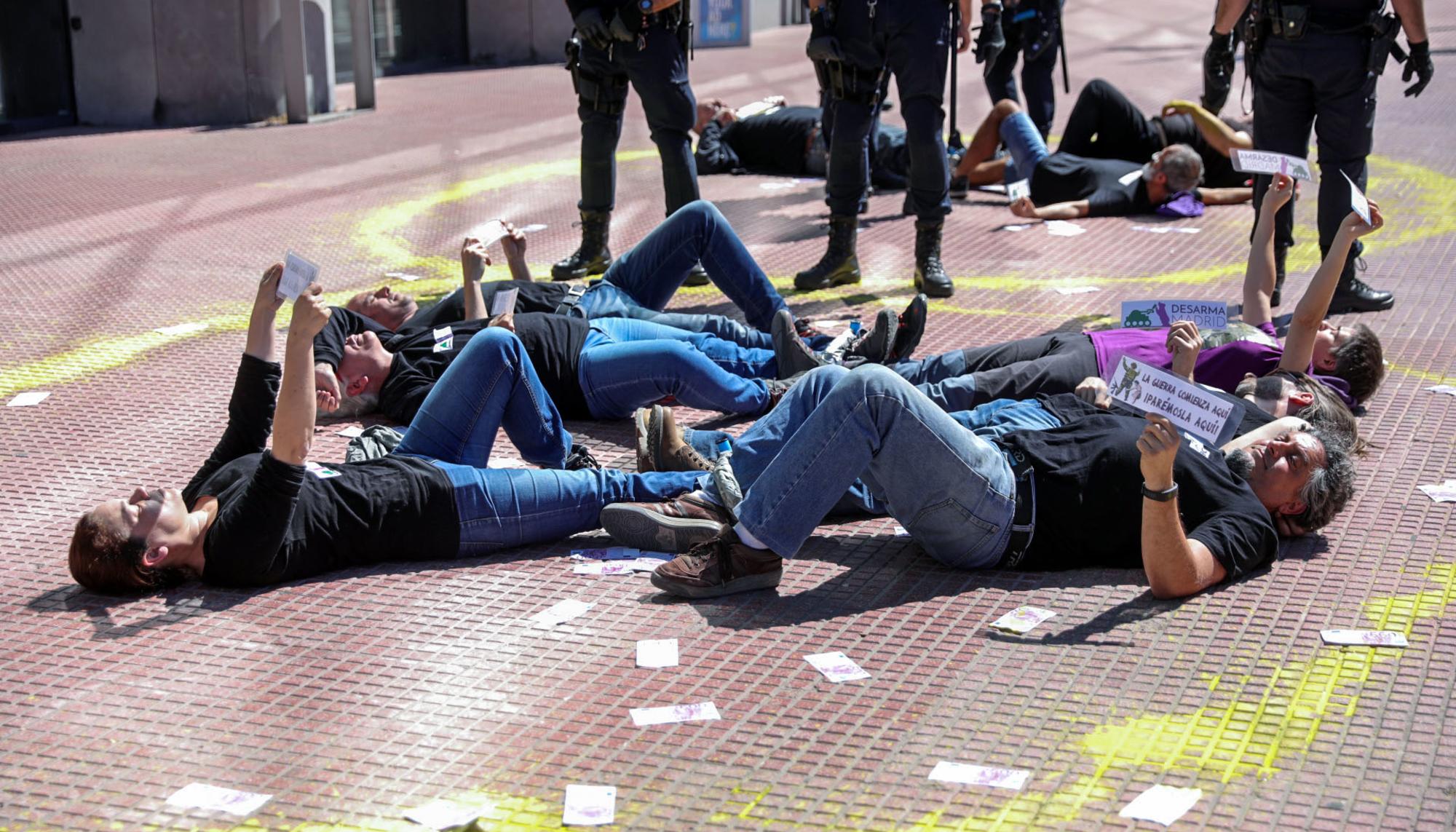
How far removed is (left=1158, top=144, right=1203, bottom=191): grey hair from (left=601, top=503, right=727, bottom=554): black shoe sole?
227 inches

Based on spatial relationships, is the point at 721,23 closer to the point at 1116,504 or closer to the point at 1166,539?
the point at 1116,504

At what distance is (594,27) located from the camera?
273 inches

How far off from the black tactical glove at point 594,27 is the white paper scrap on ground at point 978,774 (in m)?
4.73

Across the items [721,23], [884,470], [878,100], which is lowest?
[884,470]

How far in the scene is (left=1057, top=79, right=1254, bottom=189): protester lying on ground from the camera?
938 centimetres

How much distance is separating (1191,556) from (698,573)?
130 cm

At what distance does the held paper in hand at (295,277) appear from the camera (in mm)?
3693

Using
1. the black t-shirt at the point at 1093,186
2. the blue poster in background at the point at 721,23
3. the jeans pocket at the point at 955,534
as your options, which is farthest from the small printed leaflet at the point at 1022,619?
the blue poster in background at the point at 721,23

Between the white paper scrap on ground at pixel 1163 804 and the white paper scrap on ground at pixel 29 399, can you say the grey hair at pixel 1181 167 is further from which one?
the white paper scrap on ground at pixel 1163 804

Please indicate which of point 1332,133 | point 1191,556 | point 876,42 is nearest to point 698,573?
point 1191,556

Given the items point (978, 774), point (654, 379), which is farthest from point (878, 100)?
point (978, 774)

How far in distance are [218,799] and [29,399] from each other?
3.30 metres

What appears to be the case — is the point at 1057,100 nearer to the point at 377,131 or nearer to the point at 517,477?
the point at 377,131

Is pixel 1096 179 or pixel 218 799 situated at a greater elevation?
pixel 1096 179
